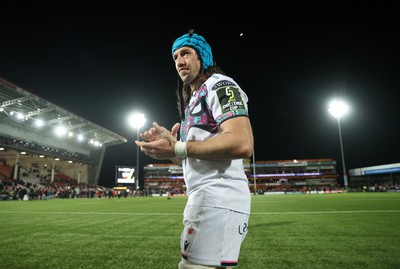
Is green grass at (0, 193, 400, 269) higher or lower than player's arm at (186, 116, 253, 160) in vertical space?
lower

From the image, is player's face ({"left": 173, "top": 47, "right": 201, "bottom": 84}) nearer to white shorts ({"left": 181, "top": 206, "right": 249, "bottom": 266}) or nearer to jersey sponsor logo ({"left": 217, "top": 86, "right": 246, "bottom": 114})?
jersey sponsor logo ({"left": 217, "top": 86, "right": 246, "bottom": 114})

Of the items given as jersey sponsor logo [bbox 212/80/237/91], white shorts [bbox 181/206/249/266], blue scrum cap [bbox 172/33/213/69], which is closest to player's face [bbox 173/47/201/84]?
blue scrum cap [bbox 172/33/213/69]

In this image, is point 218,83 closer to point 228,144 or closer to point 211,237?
point 228,144

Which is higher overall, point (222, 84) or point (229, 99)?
point (222, 84)

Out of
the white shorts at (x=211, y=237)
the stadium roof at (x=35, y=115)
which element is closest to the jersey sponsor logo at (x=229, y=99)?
the white shorts at (x=211, y=237)

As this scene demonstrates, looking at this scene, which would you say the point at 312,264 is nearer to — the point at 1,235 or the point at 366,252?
the point at 366,252

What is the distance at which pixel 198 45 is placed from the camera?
190 centimetres

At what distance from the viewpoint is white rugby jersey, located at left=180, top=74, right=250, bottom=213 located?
1.48 meters

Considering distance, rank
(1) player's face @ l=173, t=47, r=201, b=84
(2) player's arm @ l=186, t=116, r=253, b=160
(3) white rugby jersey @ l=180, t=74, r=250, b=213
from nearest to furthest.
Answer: (2) player's arm @ l=186, t=116, r=253, b=160 → (3) white rugby jersey @ l=180, t=74, r=250, b=213 → (1) player's face @ l=173, t=47, r=201, b=84

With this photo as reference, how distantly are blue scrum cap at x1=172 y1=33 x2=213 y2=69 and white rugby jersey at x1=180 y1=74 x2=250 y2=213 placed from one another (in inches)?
10.8

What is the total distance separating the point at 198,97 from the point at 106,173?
78.5 meters

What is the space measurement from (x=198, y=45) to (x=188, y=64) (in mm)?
183

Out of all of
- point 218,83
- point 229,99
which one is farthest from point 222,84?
point 229,99

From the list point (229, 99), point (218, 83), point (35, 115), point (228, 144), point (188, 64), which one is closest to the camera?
point (228, 144)
